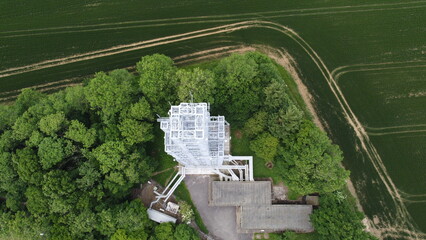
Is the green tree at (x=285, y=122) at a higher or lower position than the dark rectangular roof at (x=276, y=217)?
higher

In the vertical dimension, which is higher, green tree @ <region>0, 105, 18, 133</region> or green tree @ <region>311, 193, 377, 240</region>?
green tree @ <region>0, 105, 18, 133</region>

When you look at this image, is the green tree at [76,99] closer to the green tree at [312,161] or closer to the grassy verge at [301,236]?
the green tree at [312,161]

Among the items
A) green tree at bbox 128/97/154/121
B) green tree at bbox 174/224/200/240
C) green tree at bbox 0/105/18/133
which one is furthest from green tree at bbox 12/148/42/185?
green tree at bbox 174/224/200/240

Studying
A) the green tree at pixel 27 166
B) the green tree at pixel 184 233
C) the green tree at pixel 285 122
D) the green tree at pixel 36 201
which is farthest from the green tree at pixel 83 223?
the green tree at pixel 285 122

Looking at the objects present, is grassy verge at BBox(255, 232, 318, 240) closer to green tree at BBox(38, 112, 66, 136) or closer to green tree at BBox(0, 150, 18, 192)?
green tree at BBox(38, 112, 66, 136)

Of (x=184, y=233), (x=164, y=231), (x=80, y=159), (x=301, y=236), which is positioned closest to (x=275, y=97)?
(x=301, y=236)

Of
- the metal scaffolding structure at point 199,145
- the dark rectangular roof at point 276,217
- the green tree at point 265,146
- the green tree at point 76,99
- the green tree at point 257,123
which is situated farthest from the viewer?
the dark rectangular roof at point 276,217
